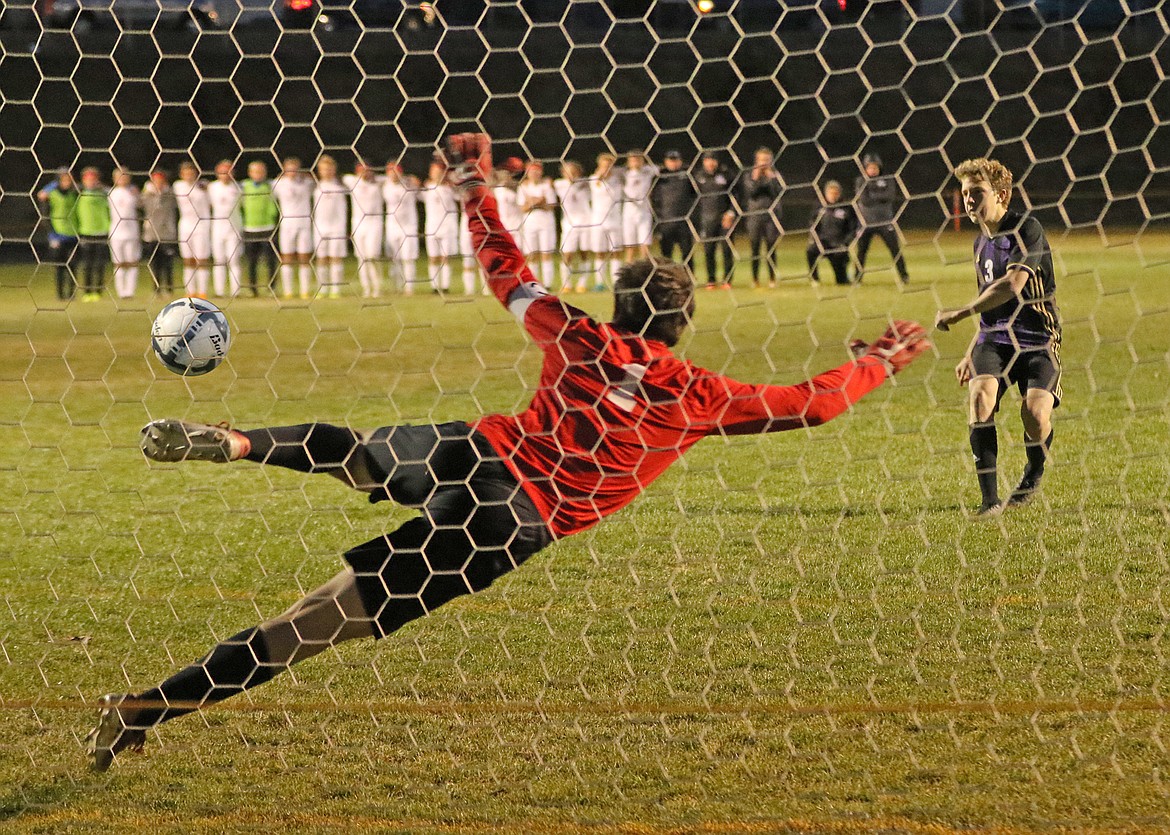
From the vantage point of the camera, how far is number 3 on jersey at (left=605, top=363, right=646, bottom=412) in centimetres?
369

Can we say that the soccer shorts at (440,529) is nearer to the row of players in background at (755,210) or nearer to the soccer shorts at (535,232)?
the row of players in background at (755,210)

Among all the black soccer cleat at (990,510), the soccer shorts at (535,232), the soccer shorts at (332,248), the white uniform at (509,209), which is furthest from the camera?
the soccer shorts at (535,232)

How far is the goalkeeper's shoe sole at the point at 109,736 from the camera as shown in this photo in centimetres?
363

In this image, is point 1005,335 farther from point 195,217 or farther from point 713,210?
point 195,217

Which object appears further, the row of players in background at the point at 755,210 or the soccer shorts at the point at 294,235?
the soccer shorts at the point at 294,235

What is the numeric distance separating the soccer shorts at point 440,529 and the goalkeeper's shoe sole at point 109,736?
719mm

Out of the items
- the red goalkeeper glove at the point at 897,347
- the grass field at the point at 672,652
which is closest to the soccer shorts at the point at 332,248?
the grass field at the point at 672,652

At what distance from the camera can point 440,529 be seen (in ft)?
12.1

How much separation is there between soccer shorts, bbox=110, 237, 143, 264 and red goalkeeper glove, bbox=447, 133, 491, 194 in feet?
43.9

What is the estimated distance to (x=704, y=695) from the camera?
13.4 feet

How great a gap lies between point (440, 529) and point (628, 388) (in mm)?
638

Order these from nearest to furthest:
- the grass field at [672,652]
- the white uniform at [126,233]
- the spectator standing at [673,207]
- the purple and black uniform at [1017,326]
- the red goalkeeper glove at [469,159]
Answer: the grass field at [672,652] < the red goalkeeper glove at [469,159] < the purple and black uniform at [1017,326] < the spectator standing at [673,207] < the white uniform at [126,233]

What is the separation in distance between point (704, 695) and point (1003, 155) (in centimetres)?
1941

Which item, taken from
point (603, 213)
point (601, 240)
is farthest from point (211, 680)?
point (601, 240)
